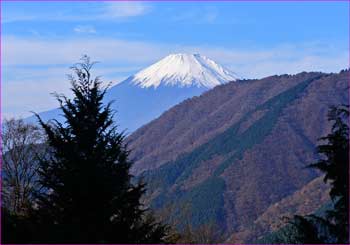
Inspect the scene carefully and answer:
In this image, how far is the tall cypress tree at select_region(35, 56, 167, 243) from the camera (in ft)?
38.1

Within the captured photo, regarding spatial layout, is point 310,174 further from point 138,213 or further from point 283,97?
point 138,213

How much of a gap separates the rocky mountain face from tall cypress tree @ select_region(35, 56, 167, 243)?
92860 mm

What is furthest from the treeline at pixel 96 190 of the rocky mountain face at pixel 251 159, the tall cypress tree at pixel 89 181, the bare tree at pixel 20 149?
the rocky mountain face at pixel 251 159

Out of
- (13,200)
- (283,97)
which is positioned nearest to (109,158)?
(13,200)

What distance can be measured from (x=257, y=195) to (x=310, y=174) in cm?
1973

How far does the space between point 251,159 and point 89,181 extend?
13912 cm

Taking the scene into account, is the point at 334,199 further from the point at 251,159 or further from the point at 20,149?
the point at 251,159

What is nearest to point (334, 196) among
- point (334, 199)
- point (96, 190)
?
point (334, 199)

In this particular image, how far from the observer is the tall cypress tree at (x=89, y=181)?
38.1ft

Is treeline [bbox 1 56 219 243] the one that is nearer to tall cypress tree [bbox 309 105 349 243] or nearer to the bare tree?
tall cypress tree [bbox 309 105 349 243]

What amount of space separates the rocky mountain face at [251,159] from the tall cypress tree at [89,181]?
92.9m

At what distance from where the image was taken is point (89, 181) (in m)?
11.6

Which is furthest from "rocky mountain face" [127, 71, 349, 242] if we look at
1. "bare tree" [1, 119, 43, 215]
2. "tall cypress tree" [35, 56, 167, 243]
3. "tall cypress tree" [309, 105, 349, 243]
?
"tall cypress tree" [309, 105, 349, 243]

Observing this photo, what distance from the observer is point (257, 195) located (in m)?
134
